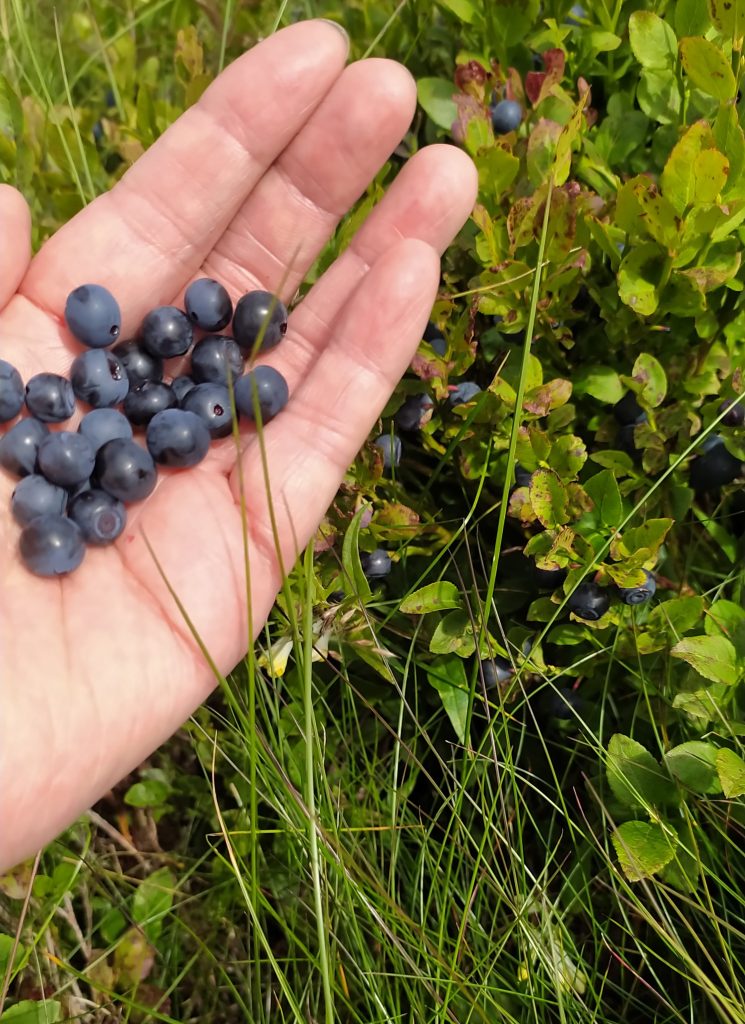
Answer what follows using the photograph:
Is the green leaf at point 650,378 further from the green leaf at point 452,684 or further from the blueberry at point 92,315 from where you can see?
the blueberry at point 92,315

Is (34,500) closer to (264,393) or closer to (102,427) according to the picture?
(102,427)

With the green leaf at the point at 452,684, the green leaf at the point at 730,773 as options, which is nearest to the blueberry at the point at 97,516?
the green leaf at the point at 452,684

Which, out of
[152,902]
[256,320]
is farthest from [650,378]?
[152,902]

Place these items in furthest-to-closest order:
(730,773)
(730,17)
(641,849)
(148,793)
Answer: (148,793) < (730,17) < (641,849) < (730,773)

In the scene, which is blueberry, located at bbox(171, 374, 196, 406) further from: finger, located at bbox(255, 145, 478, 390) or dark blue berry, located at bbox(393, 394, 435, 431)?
dark blue berry, located at bbox(393, 394, 435, 431)

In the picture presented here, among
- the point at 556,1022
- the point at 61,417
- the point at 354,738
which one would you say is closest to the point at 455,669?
the point at 354,738

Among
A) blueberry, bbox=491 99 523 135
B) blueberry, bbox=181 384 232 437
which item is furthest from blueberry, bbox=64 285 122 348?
blueberry, bbox=491 99 523 135
